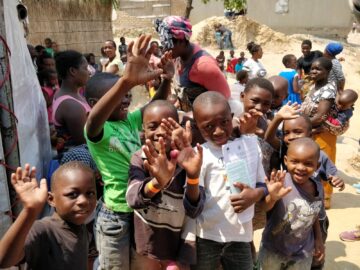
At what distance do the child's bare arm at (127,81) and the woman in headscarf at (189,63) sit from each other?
0.70 m

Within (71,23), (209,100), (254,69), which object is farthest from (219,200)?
(71,23)

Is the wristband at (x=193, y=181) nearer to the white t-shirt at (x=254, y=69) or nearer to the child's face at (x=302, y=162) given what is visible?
the child's face at (x=302, y=162)

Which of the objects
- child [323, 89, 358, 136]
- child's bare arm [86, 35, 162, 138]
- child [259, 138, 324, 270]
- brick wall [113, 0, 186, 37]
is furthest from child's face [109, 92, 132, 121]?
brick wall [113, 0, 186, 37]

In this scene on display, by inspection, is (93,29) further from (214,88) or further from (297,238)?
(297,238)

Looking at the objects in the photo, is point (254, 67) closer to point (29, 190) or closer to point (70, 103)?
point (70, 103)

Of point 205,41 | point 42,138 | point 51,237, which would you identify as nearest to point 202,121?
point 51,237

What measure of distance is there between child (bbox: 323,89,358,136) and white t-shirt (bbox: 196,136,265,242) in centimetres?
260

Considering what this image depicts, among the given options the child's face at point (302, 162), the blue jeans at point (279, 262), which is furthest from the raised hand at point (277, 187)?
the blue jeans at point (279, 262)

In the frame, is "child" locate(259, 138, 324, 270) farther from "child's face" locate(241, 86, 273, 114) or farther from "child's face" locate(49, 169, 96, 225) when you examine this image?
"child's face" locate(49, 169, 96, 225)

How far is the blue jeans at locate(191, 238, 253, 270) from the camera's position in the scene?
218cm

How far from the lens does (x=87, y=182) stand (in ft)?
6.20

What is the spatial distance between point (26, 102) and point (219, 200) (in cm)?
141

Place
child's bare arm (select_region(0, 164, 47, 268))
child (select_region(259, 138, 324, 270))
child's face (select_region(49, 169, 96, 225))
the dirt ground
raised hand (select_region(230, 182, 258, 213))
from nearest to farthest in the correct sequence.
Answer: child's bare arm (select_region(0, 164, 47, 268)) < child's face (select_region(49, 169, 96, 225)) < raised hand (select_region(230, 182, 258, 213)) < child (select_region(259, 138, 324, 270)) < the dirt ground

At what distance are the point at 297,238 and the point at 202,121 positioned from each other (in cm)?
100
